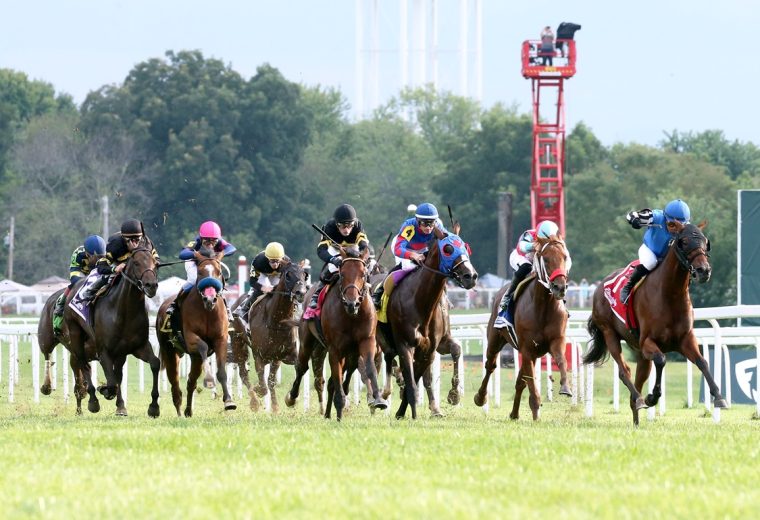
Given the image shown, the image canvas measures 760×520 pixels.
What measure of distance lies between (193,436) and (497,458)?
229 centimetres

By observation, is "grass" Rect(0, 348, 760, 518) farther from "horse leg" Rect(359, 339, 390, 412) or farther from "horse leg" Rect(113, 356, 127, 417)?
"horse leg" Rect(113, 356, 127, 417)

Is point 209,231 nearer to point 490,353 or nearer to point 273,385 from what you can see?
point 273,385

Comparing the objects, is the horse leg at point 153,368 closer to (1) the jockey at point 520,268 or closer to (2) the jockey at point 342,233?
(2) the jockey at point 342,233

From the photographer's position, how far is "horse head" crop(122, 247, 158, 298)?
43.5ft

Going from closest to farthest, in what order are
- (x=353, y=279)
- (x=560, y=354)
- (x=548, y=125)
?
(x=353, y=279) < (x=560, y=354) < (x=548, y=125)

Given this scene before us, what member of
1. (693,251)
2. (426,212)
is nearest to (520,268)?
(426,212)

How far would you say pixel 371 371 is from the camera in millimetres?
12375

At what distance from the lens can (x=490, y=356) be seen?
14688 millimetres

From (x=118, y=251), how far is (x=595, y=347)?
4.46 metres

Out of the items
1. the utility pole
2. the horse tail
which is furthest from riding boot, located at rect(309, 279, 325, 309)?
the utility pole

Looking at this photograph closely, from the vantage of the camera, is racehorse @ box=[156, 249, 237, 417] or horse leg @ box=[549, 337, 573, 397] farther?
racehorse @ box=[156, 249, 237, 417]

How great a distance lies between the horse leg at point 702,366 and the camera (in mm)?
11805

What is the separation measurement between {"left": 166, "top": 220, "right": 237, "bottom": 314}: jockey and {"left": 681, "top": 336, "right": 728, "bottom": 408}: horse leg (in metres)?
4.12

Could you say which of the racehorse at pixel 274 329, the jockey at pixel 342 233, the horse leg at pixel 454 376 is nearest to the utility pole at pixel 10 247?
the racehorse at pixel 274 329
